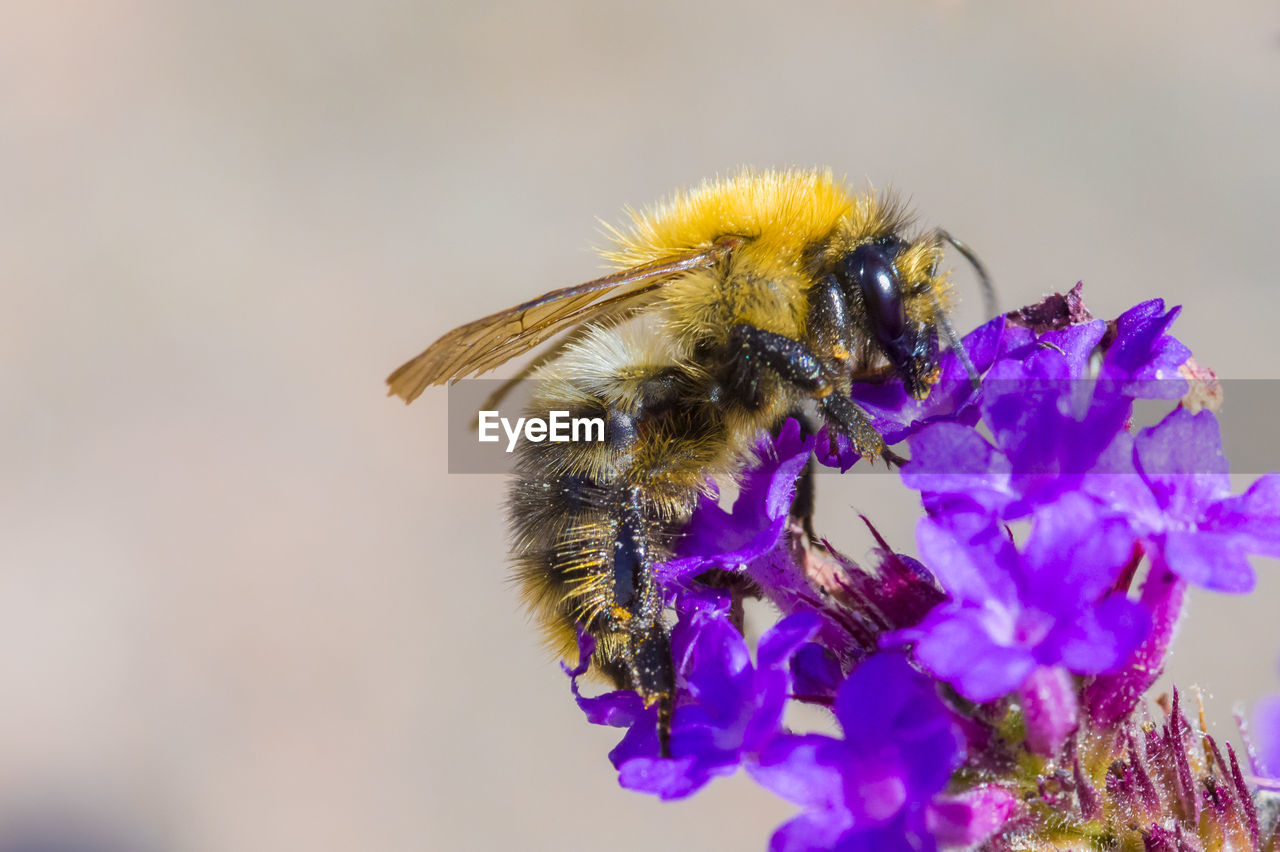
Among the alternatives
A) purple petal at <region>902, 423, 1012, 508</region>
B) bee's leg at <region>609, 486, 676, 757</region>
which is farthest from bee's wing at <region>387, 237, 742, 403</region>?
purple petal at <region>902, 423, 1012, 508</region>

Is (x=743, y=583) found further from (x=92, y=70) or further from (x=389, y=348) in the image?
(x=92, y=70)

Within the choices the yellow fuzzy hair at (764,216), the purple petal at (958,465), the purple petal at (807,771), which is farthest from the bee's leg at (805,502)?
the purple petal at (807,771)

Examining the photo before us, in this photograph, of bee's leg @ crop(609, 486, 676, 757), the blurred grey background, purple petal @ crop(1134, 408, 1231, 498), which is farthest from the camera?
the blurred grey background

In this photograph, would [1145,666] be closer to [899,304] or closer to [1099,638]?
[1099,638]

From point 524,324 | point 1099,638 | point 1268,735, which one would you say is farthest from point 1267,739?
point 524,324

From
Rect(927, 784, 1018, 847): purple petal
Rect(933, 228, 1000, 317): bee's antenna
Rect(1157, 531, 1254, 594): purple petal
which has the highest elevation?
Rect(933, 228, 1000, 317): bee's antenna

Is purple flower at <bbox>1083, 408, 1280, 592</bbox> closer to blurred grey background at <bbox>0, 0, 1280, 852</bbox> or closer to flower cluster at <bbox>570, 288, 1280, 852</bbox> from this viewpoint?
flower cluster at <bbox>570, 288, 1280, 852</bbox>

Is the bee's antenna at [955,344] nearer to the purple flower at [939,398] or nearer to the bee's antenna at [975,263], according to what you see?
the purple flower at [939,398]

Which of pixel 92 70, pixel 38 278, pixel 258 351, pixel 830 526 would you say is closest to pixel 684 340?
pixel 830 526
